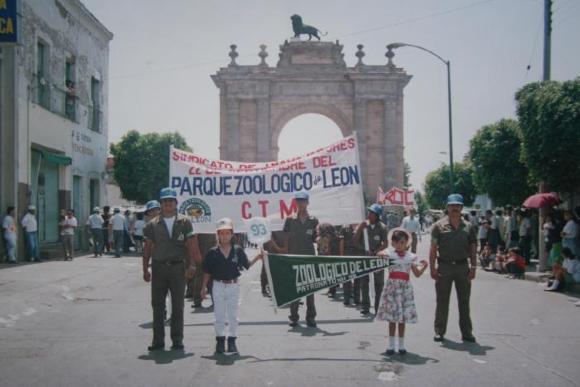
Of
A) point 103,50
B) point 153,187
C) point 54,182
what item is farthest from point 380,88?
point 54,182

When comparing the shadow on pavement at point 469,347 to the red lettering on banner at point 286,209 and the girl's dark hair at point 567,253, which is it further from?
the girl's dark hair at point 567,253

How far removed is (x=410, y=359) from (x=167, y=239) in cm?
306

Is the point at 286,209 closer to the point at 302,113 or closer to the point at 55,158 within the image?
the point at 55,158

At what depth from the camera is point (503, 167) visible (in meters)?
27.0

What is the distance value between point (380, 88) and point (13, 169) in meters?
31.7

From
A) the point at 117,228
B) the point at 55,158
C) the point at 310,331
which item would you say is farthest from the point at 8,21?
the point at 117,228

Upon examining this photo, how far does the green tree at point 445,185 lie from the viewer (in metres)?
63.9

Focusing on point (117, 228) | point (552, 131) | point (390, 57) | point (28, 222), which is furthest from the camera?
point (390, 57)

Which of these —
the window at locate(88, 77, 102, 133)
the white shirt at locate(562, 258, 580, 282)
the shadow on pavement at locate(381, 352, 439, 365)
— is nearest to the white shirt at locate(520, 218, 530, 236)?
the white shirt at locate(562, 258, 580, 282)

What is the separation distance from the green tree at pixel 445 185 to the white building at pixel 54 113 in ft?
143

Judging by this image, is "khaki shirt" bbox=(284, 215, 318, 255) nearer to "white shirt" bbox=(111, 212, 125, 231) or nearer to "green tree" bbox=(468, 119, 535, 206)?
"white shirt" bbox=(111, 212, 125, 231)

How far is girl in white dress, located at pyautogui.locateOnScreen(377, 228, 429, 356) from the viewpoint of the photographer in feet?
23.5

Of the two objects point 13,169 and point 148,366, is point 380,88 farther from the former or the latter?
point 148,366

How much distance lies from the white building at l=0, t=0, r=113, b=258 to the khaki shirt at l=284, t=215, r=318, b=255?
33.7 ft
